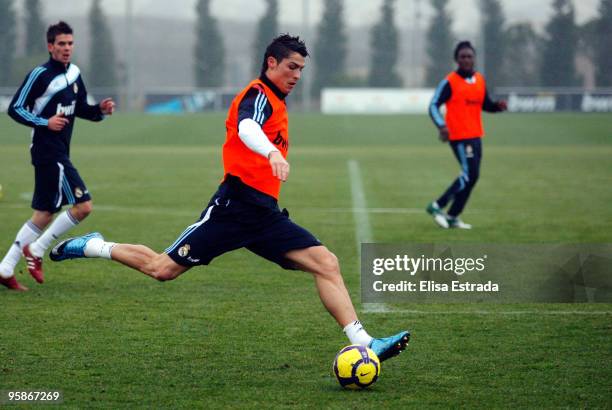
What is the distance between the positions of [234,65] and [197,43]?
4450 millimetres

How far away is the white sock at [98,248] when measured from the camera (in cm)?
702

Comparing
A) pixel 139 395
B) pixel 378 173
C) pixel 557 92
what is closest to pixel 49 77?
pixel 139 395

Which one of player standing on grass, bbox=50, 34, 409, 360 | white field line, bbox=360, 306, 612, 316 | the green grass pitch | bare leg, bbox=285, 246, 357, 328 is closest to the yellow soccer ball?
the green grass pitch

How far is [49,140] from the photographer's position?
930 cm

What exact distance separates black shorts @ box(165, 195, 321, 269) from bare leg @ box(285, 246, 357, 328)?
54 millimetres

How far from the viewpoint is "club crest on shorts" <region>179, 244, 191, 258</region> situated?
6.55m

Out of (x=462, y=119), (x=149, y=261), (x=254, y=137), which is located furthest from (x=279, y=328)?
(x=462, y=119)

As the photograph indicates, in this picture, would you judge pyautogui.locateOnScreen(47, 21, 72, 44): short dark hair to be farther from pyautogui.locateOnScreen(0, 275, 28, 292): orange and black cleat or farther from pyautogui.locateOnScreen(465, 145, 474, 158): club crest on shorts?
pyautogui.locateOnScreen(465, 145, 474, 158): club crest on shorts

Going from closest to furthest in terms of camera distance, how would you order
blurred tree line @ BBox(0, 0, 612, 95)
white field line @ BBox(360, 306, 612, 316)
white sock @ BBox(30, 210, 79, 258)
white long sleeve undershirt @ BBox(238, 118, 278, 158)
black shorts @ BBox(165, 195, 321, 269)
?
white long sleeve undershirt @ BBox(238, 118, 278, 158)
black shorts @ BBox(165, 195, 321, 269)
white field line @ BBox(360, 306, 612, 316)
white sock @ BBox(30, 210, 79, 258)
blurred tree line @ BBox(0, 0, 612, 95)

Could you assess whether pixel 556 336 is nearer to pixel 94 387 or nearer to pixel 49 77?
pixel 94 387

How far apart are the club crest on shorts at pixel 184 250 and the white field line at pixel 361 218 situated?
2201 millimetres

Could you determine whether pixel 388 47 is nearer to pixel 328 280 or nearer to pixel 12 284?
pixel 12 284

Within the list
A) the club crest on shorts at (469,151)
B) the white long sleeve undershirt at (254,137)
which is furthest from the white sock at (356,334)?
the club crest on shorts at (469,151)

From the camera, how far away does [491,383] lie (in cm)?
614
